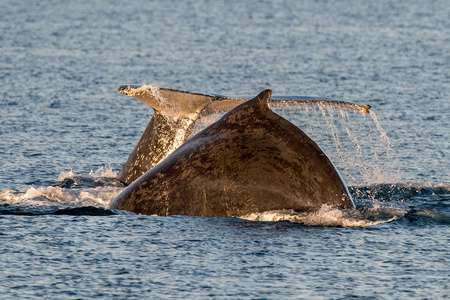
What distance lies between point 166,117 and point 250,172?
3708mm

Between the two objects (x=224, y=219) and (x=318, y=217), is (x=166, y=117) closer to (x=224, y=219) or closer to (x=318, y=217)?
(x=224, y=219)

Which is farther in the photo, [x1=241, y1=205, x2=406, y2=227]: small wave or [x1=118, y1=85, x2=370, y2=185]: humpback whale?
[x1=118, y1=85, x2=370, y2=185]: humpback whale

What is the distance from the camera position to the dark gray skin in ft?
37.5

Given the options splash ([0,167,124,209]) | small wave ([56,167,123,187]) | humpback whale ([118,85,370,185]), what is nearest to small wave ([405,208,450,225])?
humpback whale ([118,85,370,185])

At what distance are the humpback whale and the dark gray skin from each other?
1100 millimetres

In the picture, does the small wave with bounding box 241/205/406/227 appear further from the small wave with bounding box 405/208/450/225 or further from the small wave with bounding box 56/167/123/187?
the small wave with bounding box 56/167/123/187

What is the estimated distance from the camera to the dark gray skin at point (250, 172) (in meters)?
11.4

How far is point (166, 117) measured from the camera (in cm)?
1491

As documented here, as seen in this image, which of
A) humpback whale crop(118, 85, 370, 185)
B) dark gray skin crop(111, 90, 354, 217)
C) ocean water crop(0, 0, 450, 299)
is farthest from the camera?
humpback whale crop(118, 85, 370, 185)

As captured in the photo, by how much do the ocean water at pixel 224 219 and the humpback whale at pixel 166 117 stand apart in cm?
84

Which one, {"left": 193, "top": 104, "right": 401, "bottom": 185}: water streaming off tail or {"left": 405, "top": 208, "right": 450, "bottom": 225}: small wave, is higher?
{"left": 193, "top": 104, "right": 401, "bottom": 185}: water streaming off tail

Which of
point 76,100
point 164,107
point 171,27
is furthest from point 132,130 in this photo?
point 171,27

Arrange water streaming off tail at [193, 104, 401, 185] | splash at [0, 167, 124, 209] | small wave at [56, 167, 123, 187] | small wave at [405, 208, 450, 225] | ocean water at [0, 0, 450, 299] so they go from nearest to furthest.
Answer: ocean water at [0, 0, 450, 299]
small wave at [405, 208, 450, 225]
splash at [0, 167, 124, 209]
small wave at [56, 167, 123, 187]
water streaming off tail at [193, 104, 401, 185]

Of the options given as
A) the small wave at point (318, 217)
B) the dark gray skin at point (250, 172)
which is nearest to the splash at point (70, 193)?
the dark gray skin at point (250, 172)
